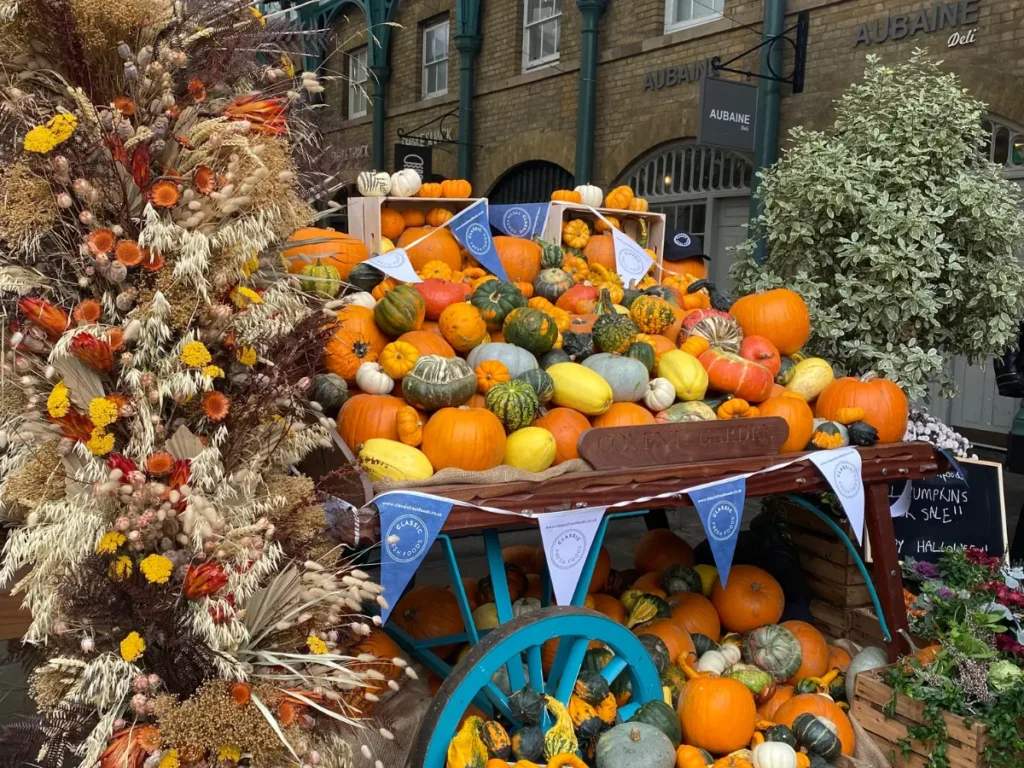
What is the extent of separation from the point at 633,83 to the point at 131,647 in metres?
9.65

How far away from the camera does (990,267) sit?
14.7ft

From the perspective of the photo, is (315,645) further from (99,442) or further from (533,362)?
(533,362)

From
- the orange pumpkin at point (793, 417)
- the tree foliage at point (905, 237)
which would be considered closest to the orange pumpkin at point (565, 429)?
the orange pumpkin at point (793, 417)

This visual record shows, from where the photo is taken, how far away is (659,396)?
3250 millimetres

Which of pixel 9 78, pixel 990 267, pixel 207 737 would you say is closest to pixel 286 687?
pixel 207 737

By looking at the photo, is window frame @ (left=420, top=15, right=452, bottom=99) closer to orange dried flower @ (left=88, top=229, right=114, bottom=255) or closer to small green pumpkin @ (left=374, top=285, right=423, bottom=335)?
small green pumpkin @ (left=374, top=285, right=423, bottom=335)

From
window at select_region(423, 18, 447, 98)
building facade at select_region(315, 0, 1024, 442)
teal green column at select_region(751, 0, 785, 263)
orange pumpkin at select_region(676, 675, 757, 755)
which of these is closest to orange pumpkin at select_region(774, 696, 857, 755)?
orange pumpkin at select_region(676, 675, 757, 755)

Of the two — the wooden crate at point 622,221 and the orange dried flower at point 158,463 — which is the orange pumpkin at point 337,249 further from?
the orange dried flower at point 158,463

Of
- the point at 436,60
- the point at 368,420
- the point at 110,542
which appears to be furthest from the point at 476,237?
the point at 436,60

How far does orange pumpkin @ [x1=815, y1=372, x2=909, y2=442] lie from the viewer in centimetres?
344

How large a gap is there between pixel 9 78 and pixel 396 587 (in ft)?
5.07

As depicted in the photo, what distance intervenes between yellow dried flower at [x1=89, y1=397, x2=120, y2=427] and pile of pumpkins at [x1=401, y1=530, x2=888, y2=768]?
123 cm

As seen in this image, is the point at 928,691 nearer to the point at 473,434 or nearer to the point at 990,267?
the point at 473,434

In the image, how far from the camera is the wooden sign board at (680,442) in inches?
108
